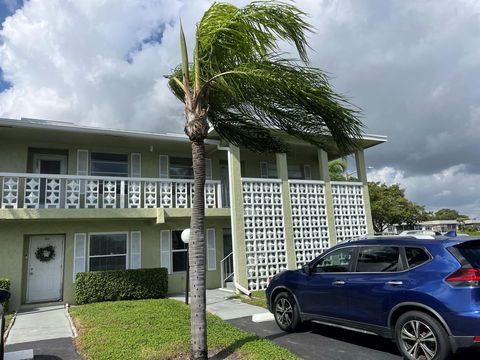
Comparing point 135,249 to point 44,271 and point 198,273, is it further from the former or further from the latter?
point 198,273

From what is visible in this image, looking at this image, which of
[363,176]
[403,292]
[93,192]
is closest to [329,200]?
[363,176]

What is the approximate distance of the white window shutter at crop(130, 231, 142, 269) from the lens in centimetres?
1316

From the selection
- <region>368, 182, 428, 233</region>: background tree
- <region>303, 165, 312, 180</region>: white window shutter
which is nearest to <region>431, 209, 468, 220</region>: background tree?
<region>368, 182, 428, 233</region>: background tree

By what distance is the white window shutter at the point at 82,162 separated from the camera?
13289 mm

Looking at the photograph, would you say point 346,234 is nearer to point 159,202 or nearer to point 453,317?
point 159,202

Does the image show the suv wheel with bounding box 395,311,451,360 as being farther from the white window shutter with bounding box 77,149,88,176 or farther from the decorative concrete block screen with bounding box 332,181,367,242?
the white window shutter with bounding box 77,149,88,176

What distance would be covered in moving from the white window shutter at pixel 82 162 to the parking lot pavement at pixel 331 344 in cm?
860

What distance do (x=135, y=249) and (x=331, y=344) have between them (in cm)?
869

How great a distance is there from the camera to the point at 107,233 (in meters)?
13.0

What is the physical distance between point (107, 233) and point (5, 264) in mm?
3102

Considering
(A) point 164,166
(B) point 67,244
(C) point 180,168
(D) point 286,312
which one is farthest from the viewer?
(C) point 180,168

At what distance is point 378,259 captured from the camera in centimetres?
598

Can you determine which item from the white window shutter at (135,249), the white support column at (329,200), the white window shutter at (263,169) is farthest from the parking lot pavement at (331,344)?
the white window shutter at (263,169)

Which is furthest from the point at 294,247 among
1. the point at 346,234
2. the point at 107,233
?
the point at 107,233
